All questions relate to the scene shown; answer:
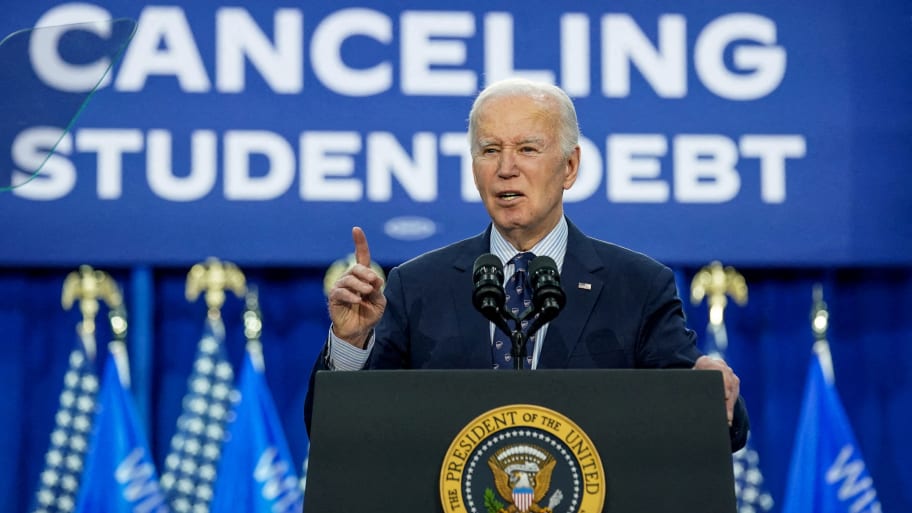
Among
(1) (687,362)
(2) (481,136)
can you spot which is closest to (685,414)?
(1) (687,362)

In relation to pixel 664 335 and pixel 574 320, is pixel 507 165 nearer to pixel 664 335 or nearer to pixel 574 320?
pixel 574 320

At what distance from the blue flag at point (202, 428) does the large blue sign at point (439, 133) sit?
0.41 metres

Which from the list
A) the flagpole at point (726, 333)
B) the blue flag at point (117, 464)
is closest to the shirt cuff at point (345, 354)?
the blue flag at point (117, 464)

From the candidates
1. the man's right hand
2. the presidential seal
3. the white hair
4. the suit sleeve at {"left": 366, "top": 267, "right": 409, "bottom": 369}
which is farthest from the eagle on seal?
Answer: the white hair

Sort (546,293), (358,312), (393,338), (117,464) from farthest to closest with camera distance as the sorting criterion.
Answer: (117,464), (393,338), (358,312), (546,293)

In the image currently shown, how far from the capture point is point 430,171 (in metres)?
5.04

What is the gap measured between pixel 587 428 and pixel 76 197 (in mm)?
3542

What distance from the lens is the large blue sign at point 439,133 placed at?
494 centimetres

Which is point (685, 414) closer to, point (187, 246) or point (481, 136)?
point (481, 136)

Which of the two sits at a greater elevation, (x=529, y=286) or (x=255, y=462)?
(x=529, y=286)

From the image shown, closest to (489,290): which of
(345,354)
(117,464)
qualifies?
(345,354)

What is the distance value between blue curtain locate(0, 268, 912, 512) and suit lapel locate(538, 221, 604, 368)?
262 centimetres

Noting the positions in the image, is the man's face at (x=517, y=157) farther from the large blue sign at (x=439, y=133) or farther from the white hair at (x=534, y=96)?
the large blue sign at (x=439, y=133)

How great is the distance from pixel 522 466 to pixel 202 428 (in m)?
3.41
